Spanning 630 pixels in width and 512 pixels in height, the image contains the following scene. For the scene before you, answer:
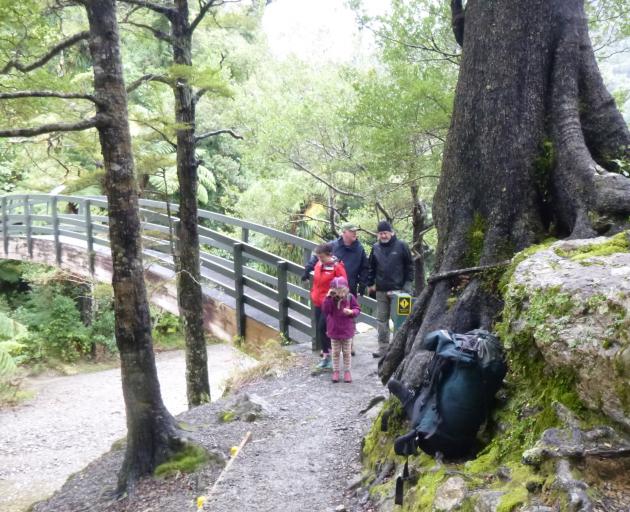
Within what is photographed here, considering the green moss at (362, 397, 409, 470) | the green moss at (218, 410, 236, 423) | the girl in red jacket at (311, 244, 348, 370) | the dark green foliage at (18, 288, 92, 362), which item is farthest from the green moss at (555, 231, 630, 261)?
the dark green foliage at (18, 288, 92, 362)

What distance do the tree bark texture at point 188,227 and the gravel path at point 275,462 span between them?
1251 mm

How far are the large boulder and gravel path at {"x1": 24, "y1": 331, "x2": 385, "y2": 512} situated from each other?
1.63m

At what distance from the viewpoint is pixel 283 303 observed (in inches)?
327

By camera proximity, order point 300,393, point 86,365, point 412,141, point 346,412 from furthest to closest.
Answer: point 86,365 < point 412,141 < point 300,393 < point 346,412

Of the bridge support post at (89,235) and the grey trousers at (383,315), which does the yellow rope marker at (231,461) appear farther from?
the bridge support post at (89,235)

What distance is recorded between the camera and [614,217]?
11.3 feet

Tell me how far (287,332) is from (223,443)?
133 inches

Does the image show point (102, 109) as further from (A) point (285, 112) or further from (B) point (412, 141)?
(A) point (285, 112)

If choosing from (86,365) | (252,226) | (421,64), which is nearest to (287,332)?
(252,226)

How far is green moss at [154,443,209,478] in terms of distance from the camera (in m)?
4.66

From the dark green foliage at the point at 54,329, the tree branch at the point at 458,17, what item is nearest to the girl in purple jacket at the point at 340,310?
the tree branch at the point at 458,17

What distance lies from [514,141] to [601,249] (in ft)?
4.39

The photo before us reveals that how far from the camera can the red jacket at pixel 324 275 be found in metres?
6.28

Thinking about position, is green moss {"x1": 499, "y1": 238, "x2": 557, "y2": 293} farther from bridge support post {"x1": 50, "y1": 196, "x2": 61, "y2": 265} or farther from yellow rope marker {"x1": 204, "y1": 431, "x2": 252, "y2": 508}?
bridge support post {"x1": 50, "y1": 196, "x2": 61, "y2": 265}
